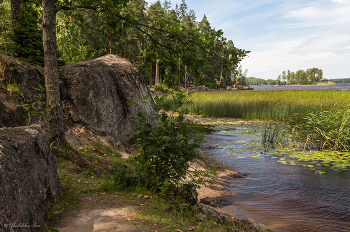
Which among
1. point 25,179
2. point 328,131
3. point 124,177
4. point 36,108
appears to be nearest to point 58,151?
point 36,108

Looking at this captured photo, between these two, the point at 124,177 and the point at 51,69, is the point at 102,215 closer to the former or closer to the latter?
the point at 124,177

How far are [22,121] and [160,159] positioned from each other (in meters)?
3.01

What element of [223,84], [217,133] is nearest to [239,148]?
[217,133]

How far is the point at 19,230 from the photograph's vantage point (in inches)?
87.4

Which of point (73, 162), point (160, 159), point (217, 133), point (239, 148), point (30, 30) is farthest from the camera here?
point (217, 133)

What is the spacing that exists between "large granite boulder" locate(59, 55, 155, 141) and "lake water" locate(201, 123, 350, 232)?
305 centimetres

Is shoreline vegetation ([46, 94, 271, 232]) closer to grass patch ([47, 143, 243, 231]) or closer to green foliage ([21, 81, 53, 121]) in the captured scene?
grass patch ([47, 143, 243, 231])

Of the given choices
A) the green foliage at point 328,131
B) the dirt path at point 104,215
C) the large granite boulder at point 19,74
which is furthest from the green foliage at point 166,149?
the green foliage at point 328,131

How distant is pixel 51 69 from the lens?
504 centimetres

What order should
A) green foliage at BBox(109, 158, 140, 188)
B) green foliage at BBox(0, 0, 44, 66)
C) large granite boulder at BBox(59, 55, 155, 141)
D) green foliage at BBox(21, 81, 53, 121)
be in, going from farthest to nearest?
green foliage at BBox(0, 0, 44, 66) < large granite boulder at BBox(59, 55, 155, 141) < green foliage at BBox(21, 81, 53, 121) < green foliage at BBox(109, 158, 140, 188)

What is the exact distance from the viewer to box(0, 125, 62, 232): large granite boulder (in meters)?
2.20

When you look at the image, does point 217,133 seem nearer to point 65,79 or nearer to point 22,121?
point 65,79

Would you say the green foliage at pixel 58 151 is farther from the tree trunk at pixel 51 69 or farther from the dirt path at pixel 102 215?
the dirt path at pixel 102 215

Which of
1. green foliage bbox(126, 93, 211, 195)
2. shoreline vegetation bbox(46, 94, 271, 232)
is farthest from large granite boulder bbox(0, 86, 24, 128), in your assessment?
green foliage bbox(126, 93, 211, 195)
